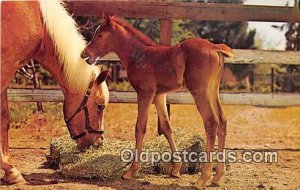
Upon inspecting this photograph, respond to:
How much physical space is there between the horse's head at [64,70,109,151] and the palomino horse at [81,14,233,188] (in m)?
0.31

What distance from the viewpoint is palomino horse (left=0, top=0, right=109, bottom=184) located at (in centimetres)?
441

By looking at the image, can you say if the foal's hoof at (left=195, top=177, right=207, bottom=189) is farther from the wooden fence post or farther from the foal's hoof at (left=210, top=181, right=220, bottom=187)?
the wooden fence post

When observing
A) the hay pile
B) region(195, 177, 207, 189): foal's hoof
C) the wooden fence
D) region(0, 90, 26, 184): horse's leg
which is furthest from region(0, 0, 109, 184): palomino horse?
the wooden fence

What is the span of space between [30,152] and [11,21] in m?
2.66

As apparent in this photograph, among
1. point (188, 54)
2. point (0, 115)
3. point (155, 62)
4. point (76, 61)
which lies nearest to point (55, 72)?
point (76, 61)

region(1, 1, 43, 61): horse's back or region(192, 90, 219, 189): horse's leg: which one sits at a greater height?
region(1, 1, 43, 61): horse's back

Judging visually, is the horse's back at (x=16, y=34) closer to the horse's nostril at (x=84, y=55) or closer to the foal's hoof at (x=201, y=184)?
the horse's nostril at (x=84, y=55)

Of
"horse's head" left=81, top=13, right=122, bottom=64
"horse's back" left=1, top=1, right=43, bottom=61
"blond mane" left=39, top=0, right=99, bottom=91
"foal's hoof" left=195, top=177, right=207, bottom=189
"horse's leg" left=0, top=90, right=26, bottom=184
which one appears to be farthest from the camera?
"horse's head" left=81, top=13, right=122, bottom=64

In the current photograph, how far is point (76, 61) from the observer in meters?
4.67

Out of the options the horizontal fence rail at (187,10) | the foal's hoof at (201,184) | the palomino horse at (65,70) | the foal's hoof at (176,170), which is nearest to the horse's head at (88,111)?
the palomino horse at (65,70)

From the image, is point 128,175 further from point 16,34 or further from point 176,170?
point 16,34

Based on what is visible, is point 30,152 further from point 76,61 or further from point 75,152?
point 76,61

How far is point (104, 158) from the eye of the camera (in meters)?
4.77

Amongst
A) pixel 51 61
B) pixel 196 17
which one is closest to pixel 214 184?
pixel 51 61
